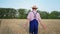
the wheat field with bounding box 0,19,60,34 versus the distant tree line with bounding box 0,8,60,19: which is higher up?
the distant tree line with bounding box 0,8,60,19

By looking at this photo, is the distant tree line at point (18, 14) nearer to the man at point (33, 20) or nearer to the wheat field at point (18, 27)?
the wheat field at point (18, 27)

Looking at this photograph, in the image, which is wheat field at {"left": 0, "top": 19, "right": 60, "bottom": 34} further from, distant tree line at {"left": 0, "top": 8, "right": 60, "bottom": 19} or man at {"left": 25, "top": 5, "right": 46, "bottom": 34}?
man at {"left": 25, "top": 5, "right": 46, "bottom": 34}

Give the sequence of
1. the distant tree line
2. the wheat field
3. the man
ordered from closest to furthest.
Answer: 1. the man
2. the wheat field
3. the distant tree line

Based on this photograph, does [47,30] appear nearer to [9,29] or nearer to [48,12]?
[48,12]

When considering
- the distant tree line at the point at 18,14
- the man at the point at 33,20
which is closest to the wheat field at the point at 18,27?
the distant tree line at the point at 18,14

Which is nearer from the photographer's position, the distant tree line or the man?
the man

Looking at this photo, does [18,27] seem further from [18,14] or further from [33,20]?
[33,20]

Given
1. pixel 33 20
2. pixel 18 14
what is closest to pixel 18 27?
pixel 18 14

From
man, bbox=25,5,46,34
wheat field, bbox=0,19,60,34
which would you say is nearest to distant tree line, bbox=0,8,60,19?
wheat field, bbox=0,19,60,34

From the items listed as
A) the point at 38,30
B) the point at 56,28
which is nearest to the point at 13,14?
the point at 38,30

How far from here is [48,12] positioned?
16.9 ft

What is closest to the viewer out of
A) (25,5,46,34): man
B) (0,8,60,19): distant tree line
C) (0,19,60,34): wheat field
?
(25,5,46,34): man

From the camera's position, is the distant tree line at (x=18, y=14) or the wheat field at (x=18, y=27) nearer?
the wheat field at (x=18, y=27)

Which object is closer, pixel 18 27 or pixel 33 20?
pixel 33 20
